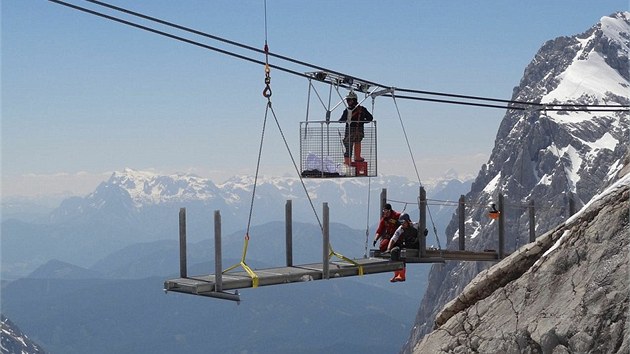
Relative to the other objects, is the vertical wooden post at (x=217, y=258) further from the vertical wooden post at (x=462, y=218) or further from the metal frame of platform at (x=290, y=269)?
the vertical wooden post at (x=462, y=218)

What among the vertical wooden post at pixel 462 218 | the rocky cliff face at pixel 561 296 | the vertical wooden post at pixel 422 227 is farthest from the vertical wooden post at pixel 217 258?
the vertical wooden post at pixel 462 218

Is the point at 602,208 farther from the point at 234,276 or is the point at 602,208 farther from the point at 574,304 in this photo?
the point at 234,276

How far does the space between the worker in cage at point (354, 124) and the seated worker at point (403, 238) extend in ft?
8.54

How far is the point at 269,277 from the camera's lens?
21656mm

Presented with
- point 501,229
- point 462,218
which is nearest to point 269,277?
point 462,218

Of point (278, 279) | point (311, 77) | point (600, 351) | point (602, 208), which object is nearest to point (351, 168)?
point (311, 77)

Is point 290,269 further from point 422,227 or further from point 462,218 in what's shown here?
point 462,218

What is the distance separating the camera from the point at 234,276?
21938mm

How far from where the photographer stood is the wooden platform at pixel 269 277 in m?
20.7

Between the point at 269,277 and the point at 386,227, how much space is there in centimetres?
637

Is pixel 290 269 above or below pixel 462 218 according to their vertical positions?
below

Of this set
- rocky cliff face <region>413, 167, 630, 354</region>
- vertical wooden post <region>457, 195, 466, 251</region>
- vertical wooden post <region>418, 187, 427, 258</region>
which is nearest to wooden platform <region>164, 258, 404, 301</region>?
vertical wooden post <region>418, 187, 427, 258</region>

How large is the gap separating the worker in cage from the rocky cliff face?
17.5 ft

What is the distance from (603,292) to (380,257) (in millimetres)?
9550
